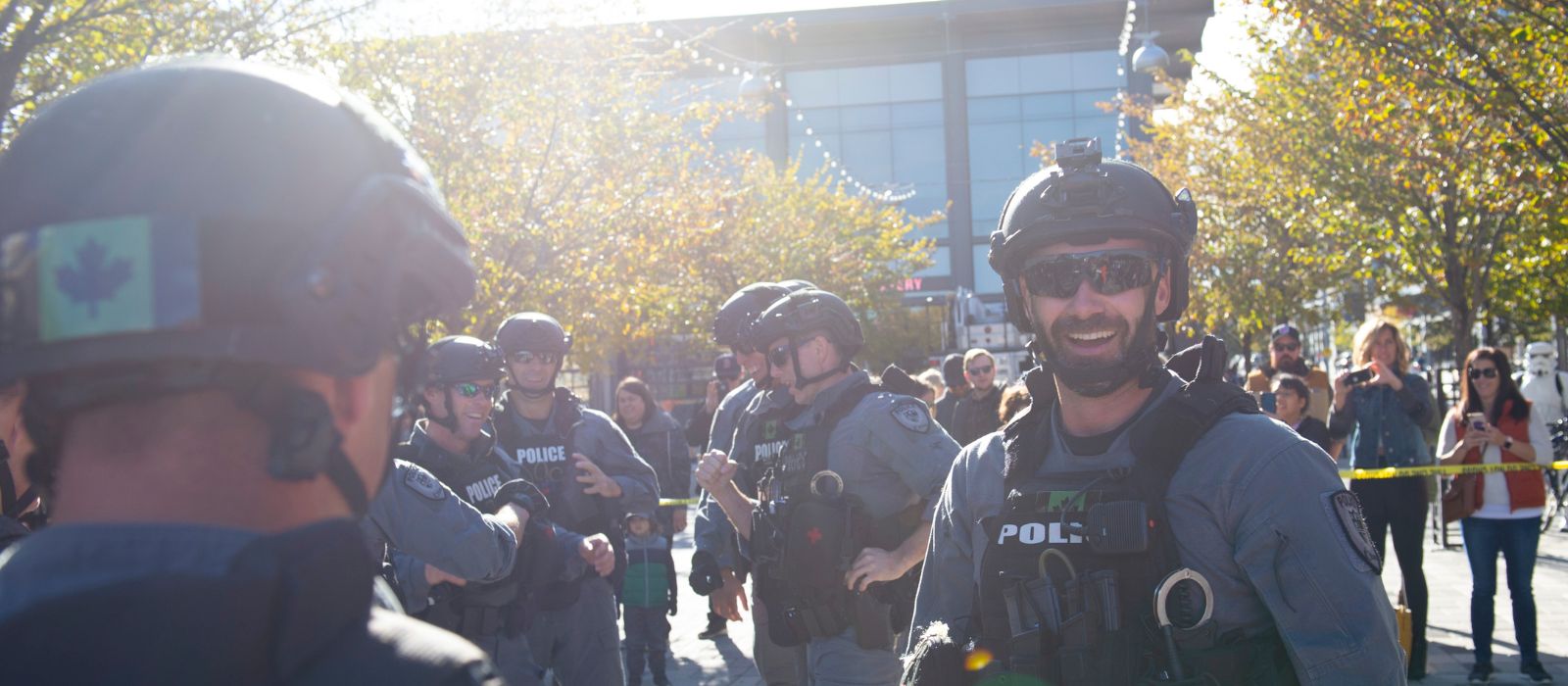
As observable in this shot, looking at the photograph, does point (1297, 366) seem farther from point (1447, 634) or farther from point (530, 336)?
point (530, 336)

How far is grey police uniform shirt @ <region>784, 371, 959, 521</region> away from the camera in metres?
4.74

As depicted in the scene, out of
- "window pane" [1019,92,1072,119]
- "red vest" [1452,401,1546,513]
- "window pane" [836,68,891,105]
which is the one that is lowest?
"red vest" [1452,401,1546,513]

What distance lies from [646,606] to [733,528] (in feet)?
8.53

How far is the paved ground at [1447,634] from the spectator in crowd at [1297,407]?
4.97 feet

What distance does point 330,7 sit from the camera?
10.1 meters

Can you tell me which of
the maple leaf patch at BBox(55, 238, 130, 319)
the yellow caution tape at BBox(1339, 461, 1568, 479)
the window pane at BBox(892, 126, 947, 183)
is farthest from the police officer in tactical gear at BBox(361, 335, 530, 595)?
the window pane at BBox(892, 126, 947, 183)

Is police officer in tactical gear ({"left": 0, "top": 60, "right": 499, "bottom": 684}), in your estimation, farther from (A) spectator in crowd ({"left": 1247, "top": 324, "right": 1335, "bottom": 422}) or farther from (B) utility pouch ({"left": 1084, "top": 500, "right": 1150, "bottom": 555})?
(A) spectator in crowd ({"left": 1247, "top": 324, "right": 1335, "bottom": 422})

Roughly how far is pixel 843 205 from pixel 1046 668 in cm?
3134

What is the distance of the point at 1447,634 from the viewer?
875cm

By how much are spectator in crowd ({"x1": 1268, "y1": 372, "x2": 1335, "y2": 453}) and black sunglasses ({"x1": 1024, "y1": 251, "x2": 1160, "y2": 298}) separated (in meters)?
5.68

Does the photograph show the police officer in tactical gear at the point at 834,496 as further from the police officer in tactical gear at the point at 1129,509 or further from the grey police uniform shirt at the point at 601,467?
the police officer in tactical gear at the point at 1129,509

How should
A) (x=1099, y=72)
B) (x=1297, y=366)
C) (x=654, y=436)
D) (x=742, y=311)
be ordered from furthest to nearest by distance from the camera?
1. (x=1099, y=72)
2. (x=654, y=436)
3. (x=1297, y=366)
4. (x=742, y=311)

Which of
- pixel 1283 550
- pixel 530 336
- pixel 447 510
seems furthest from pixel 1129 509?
Answer: pixel 530 336

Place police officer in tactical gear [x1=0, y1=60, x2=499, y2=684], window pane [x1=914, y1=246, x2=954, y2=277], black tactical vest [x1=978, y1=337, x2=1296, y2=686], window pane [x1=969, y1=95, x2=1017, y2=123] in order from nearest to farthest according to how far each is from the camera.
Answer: police officer in tactical gear [x1=0, y1=60, x2=499, y2=684] < black tactical vest [x1=978, y1=337, x2=1296, y2=686] < window pane [x1=969, y1=95, x2=1017, y2=123] < window pane [x1=914, y1=246, x2=954, y2=277]
